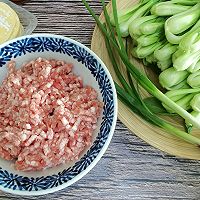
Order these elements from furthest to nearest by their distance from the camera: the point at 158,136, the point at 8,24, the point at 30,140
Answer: the point at 8,24, the point at 158,136, the point at 30,140

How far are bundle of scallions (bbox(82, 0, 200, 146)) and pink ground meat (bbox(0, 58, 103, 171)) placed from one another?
0.12m

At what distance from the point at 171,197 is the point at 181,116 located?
0.20m

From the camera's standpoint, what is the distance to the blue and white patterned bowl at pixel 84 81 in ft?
3.23

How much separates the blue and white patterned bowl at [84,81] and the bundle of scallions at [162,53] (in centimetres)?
7

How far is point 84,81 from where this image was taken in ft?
3.67

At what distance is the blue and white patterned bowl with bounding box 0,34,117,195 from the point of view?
0.98 metres

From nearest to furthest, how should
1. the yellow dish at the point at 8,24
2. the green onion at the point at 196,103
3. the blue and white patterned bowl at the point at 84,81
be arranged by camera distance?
the blue and white patterned bowl at the point at 84,81, the green onion at the point at 196,103, the yellow dish at the point at 8,24

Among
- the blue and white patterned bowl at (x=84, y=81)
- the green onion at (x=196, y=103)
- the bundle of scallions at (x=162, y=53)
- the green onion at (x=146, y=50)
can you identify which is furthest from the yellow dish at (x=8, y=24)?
the green onion at (x=196, y=103)

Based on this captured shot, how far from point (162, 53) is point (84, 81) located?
0.21 metres

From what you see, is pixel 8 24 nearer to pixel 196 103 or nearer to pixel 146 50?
pixel 146 50

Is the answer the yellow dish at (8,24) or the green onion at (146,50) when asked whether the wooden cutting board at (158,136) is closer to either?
the green onion at (146,50)

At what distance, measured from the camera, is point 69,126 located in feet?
3.28

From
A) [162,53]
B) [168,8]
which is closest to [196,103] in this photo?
[162,53]

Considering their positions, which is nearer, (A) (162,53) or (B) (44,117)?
(B) (44,117)
